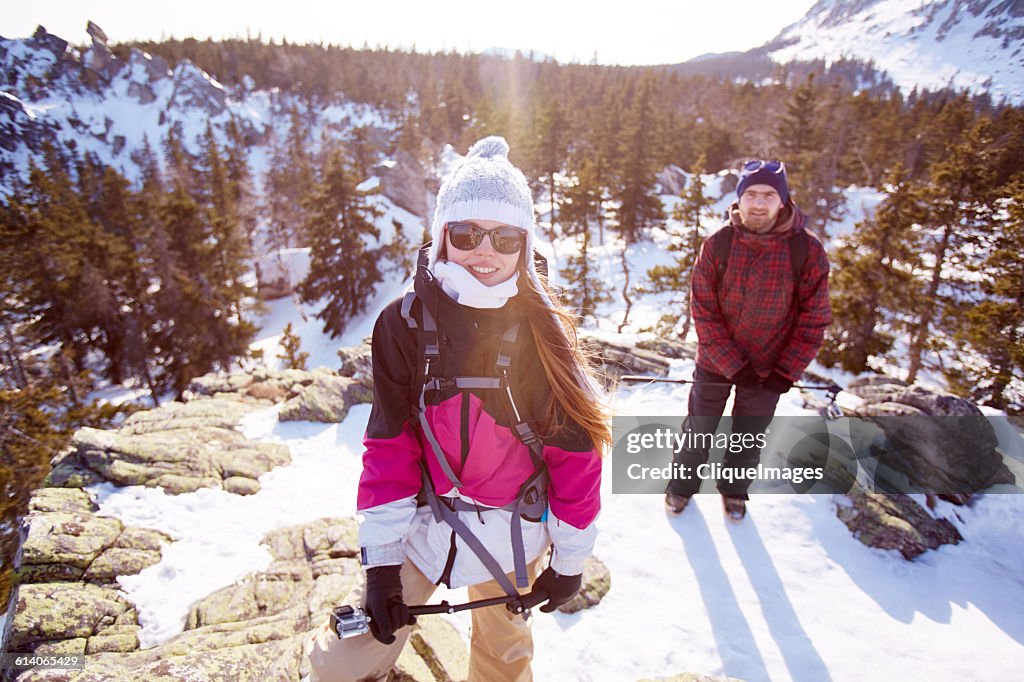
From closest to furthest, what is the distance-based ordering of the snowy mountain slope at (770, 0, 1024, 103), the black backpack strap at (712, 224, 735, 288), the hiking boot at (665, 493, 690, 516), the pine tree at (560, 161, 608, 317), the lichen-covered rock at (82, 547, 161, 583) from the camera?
1. the black backpack strap at (712, 224, 735, 288)
2. the lichen-covered rock at (82, 547, 161, 583)
3. the hiking boot at (665, 493, 690, 516)
4. the snowy mountain slope at (770, 0, 1024, 103)
5. the pine tree at (560, 161, 608, 317)

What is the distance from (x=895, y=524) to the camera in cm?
481

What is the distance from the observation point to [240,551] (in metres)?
5.41

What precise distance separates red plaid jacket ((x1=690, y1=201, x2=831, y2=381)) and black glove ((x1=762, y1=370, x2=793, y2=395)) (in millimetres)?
42

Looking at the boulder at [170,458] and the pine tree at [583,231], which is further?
the pine tree at [583,231]

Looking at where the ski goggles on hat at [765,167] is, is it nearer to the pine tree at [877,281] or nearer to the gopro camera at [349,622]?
the gopro camera at [349,622]

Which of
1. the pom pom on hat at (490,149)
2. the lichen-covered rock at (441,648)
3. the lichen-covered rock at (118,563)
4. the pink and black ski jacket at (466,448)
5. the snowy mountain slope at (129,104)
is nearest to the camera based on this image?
the pink and black ski jacket at (466,448)

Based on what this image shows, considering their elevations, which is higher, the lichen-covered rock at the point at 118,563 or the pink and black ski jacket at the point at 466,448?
the pink and black ski jacket at the point at 466,448

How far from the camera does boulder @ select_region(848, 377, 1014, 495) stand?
17.8 ft

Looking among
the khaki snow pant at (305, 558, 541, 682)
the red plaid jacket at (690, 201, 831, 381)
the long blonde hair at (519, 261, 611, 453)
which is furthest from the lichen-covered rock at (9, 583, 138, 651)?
the red plaid jacket at (690, 201, 831, 381)

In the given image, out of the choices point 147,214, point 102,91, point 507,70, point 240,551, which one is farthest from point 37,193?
point 507,70

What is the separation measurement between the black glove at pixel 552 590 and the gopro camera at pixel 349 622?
83 cm

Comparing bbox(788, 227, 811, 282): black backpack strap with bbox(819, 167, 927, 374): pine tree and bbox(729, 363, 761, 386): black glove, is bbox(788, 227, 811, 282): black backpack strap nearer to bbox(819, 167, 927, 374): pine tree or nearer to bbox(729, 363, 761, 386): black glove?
bbox(729, 363, 761, 386): black glove

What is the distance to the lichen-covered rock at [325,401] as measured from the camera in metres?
9.29

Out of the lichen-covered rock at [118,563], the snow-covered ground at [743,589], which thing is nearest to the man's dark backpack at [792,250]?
the snow-covered ground at [743,589]
